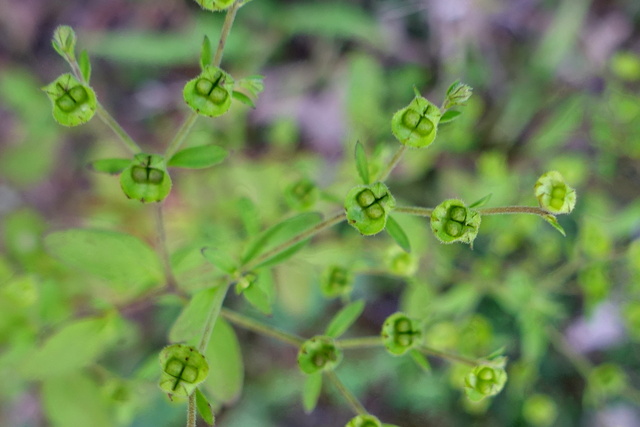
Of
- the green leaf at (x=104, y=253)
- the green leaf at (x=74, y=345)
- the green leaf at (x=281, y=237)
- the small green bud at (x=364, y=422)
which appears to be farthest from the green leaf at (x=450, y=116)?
the green leaf at (x=74, y=345)

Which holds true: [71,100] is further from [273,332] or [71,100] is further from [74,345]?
[74,345]

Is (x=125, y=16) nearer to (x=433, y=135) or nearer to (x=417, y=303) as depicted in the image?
(x=417, y=303)

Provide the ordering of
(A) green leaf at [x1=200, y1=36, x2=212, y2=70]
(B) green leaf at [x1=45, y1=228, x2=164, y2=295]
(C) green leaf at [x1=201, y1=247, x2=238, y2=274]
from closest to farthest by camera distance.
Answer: (A) green leaf at [x1=200, y1=36, x2=212, y2=70] → (C) green leaf at [x1=201, y1=247, x2=238, y2=274] → (B) green leaf at [x1=45, y1=228, x2=164, y2=295]

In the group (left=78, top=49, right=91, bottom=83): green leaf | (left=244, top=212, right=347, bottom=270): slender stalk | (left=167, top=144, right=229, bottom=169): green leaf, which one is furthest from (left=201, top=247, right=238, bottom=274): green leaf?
(left=78, top=49, right=91, bottom=83): green leaf

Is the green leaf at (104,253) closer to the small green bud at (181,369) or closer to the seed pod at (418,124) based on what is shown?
the small green bud at (181,369)

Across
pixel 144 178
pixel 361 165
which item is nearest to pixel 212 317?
pixel 144 178

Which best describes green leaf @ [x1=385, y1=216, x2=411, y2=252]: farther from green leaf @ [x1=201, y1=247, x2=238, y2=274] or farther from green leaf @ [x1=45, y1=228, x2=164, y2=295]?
green leaf @ [x1=45, y1=228, x2=164, y2=295]
